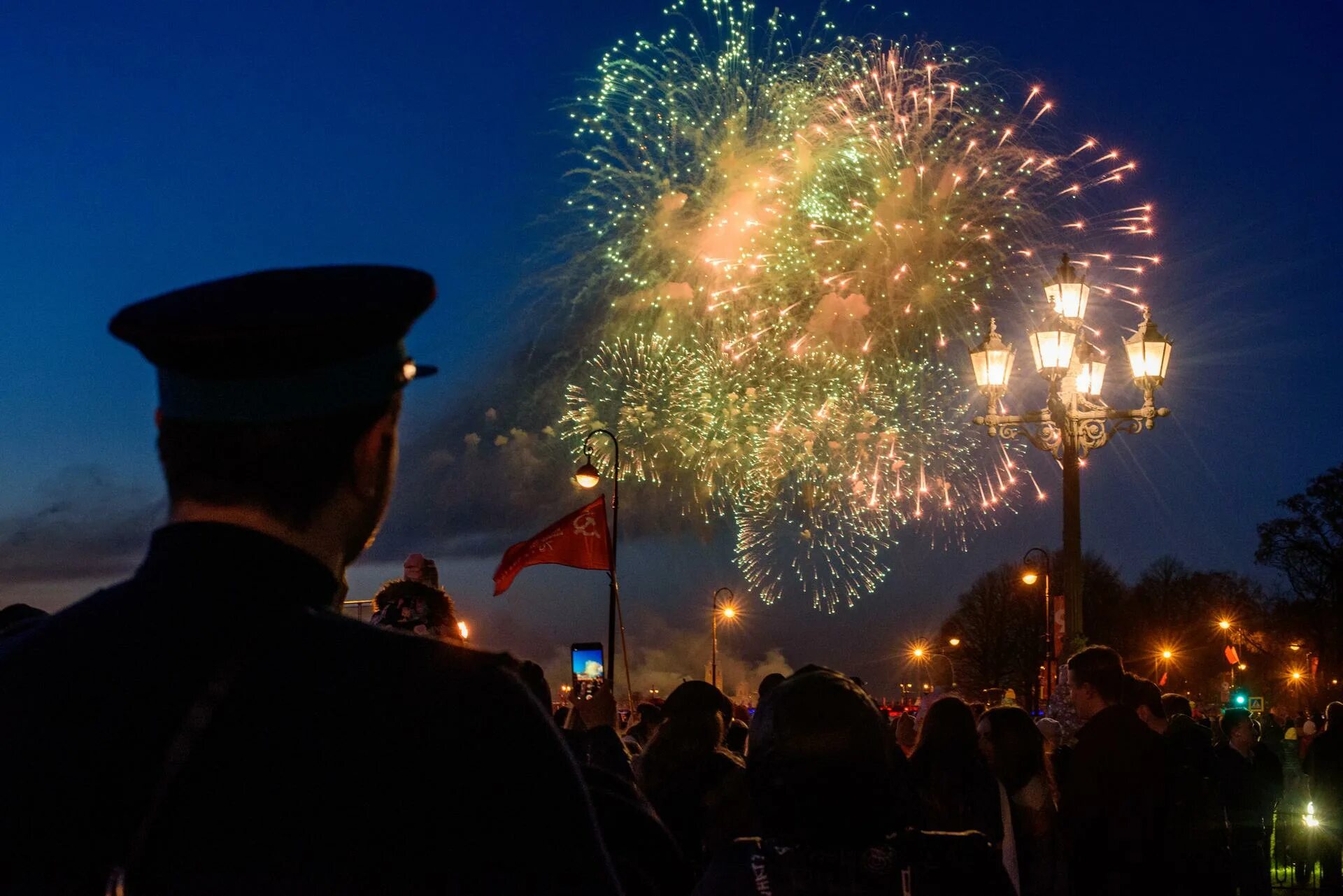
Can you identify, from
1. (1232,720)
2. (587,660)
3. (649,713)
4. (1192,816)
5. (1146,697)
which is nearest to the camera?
(1192,816)

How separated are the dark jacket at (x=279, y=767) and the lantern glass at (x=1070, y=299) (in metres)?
12.7

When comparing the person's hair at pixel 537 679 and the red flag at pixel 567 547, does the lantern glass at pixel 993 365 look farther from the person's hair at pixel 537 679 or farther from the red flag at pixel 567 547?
the person's hair at pixel 537 679

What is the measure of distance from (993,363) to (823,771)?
11.4m

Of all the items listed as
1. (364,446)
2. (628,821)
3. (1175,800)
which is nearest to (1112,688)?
(1175,800)

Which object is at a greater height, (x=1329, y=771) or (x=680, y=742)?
(x=680, y=742)

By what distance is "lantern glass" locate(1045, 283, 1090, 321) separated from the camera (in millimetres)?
13156

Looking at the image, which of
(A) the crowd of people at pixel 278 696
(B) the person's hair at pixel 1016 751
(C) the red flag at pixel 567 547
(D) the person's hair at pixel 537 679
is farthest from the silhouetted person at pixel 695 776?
(C) the red flag at pixel 567 547

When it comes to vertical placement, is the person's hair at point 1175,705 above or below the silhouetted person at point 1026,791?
above

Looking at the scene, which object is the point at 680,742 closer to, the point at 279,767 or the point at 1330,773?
the point at 279,767

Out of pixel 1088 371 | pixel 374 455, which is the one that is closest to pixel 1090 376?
pixel 1088 371

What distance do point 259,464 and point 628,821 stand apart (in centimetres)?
91

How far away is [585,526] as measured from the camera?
56.2ft

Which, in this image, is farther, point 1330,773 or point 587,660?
point 587,660

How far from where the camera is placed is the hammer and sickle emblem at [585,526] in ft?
56.1
